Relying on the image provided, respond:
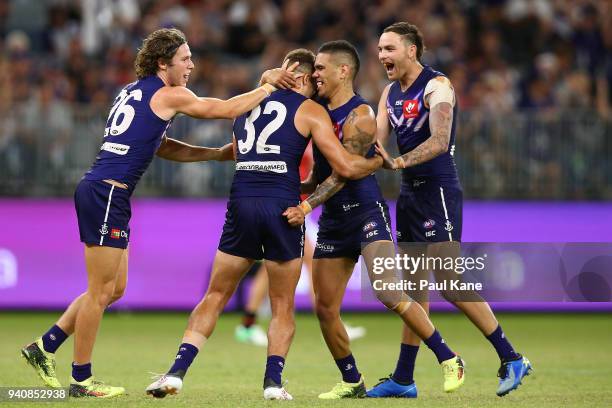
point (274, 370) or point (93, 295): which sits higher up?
point (93, 295)

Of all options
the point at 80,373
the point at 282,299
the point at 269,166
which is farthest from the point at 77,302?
the point at 269,166

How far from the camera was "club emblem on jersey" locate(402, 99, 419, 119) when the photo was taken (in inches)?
380

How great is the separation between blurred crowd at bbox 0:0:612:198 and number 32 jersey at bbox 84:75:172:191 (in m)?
8.17

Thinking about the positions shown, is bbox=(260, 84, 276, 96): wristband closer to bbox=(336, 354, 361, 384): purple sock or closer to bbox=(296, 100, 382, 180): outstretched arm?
bbox=(296, 100, 382, 180): outstretched arm

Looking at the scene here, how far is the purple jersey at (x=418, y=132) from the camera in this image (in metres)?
9.63

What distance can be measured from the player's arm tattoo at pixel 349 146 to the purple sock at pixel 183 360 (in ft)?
A: 4.98

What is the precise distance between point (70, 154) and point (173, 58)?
8660 mm

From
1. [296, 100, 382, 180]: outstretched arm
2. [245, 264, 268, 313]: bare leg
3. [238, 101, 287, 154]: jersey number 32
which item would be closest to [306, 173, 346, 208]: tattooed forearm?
[296, 100, 382, 180]: outstretched arm

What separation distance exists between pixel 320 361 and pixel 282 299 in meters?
3.33

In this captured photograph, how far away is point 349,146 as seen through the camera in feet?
29.3

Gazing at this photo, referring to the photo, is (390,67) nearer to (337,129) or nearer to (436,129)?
(436,129)

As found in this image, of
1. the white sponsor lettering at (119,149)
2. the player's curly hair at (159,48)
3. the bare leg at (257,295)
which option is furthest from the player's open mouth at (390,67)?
the bare leg at (257,295)

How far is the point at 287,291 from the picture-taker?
8.79m

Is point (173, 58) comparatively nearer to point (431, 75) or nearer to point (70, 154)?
point (431, 75)
